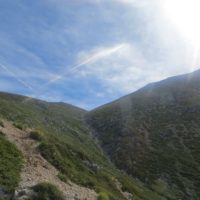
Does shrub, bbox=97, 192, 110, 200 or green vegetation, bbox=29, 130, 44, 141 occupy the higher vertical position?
green vegetation, bbox=29, 130, 44, 141

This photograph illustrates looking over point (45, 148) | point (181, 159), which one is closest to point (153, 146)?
point (181, 159)

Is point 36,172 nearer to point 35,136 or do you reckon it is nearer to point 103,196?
point 103,196

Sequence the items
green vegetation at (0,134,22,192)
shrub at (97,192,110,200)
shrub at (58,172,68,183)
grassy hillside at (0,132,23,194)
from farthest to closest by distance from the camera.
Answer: shrub at (58,172,68,183)
shrub at (97,192,110,200)
green vegetation at (0,134,22,192)
grassy hillside at (0,132,23,194)

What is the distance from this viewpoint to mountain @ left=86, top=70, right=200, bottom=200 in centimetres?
5812

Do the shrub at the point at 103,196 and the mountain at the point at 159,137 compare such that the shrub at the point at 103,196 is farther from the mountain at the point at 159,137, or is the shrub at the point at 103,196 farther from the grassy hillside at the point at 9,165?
the mountain at the point at 159,137

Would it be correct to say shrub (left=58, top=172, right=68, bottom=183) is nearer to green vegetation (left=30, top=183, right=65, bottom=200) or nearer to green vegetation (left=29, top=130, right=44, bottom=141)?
green vegetation (left=30, top=183, right=65, bottom=200)

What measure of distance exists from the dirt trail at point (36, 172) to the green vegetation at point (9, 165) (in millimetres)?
473

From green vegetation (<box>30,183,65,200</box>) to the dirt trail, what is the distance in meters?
0.69

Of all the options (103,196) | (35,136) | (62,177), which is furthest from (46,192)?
(35,136)

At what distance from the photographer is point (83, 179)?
32.5 metres

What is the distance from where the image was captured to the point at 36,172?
2802 centimetres

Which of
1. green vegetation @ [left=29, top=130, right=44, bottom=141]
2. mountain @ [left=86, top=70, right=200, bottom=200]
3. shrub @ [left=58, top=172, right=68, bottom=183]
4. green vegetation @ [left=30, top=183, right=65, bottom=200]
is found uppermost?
mountain @ [left=86, top=70, right=200, bottom=200]

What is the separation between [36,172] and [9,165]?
229 centimetres

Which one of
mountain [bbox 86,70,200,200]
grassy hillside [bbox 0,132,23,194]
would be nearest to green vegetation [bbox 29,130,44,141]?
grassy hillside [bbox 0,132,23,194]
